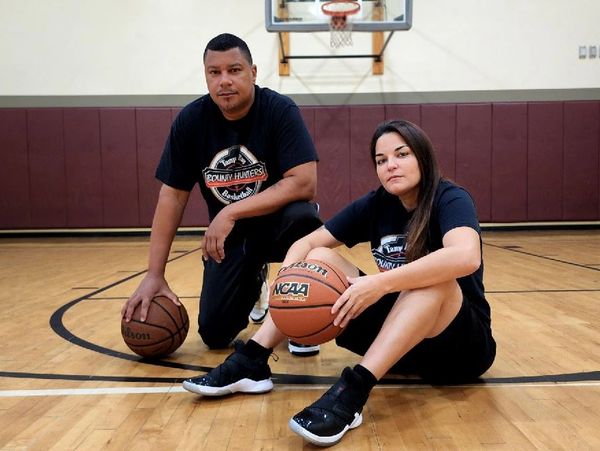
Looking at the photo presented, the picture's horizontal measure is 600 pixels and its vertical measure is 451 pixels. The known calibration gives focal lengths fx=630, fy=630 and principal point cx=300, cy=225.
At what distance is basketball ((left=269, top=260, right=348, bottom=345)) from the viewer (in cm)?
183

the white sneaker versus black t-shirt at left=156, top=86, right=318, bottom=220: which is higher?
black t-shirt at left=156, top=86, right=318, bottom=220

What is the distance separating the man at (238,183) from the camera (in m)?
2.58

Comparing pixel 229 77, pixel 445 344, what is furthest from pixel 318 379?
pixel 229 77

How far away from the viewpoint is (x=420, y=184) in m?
2.02

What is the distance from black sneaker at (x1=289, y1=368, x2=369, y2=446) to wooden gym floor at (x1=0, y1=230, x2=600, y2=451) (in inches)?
1.7

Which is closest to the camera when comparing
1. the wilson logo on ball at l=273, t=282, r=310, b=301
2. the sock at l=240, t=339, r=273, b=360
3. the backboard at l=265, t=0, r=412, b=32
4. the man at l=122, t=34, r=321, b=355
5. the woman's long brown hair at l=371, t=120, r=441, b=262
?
the wilson logo on ball at l=273, t=282, r=310, b=301

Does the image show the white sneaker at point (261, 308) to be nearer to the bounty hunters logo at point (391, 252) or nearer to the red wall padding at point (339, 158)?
the bounty hunters logo at point (391, 252)

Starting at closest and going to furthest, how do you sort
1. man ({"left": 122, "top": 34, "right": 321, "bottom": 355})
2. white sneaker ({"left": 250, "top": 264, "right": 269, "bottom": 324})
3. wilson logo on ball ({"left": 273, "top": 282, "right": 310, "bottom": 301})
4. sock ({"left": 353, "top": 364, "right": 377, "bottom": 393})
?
sock ({"left": 353, "top": 364, "right": 377, "bottom": 393})
wilson logo on ball ({"left": 273, "top": 282, "right": 310, "bottom": 301})
man ({"left": 122, "top": 34, "right": 321, "bottom": 355})
white sneaker ({"left": 250, "top": 264, "right": 269, "bottom": 324})

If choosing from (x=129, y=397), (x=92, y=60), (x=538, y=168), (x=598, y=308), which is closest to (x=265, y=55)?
(x=92, y=60)

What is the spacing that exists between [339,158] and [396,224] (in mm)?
6727

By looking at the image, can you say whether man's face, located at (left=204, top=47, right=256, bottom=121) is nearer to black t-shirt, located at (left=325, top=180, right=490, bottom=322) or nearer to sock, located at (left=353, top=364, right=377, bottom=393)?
black t-shirt, located at (left=325, top=180, right=490, bottom=322)

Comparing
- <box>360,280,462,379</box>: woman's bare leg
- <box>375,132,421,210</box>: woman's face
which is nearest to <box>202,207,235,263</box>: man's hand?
<box>375,132,421,210</box>: woman's face

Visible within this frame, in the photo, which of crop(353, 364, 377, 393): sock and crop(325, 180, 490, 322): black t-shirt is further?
crop(325, 180, 490, 322): black t-shirt

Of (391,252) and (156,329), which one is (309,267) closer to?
(391,252)
